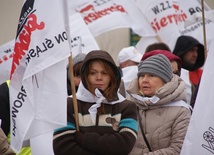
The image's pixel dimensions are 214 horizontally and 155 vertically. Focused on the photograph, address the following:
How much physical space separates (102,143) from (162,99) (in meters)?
0.85

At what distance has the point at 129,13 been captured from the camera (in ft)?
27.6

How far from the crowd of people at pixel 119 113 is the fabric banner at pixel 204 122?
48 centimetres

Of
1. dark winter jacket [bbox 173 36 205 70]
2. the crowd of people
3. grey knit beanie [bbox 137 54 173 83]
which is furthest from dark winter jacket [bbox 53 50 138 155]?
dark winter jacket [bbox 173 36 205 70]

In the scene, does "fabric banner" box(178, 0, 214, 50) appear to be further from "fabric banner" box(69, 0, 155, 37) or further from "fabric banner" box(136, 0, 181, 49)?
"fabric banner" box(69, 0, 155, 37)

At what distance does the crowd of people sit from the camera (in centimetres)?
416

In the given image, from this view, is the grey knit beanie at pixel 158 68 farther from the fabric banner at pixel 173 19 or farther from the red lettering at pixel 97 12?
the red lettering at pixel 97 12

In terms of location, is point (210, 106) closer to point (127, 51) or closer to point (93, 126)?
point (93, 126)

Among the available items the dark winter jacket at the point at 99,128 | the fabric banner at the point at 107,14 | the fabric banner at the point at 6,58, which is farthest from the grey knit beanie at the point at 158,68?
the fabric banner at the point at 107,14

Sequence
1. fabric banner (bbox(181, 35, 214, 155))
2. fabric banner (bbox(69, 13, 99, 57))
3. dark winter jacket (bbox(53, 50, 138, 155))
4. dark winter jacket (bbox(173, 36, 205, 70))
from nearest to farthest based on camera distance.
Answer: fabric banner (bbox(181, 35, 214, 155)), dark winter jacket (bbox(53, 50, 138, 155)), dark winter jacket (bbox(173, 36, 205, 70)), fabric banner (bbox(69, 13, 99, 57))

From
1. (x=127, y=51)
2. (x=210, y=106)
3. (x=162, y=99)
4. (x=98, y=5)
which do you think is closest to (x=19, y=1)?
(x=98, y=5)

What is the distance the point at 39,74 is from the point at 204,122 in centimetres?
119

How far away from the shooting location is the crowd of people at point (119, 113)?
4.16 meters

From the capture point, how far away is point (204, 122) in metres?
3.89

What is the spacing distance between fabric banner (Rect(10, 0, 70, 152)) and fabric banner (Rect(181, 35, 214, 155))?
873 millimetres
